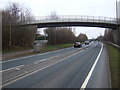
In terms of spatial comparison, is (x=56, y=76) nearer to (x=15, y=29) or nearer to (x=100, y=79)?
(x=100, y=79)

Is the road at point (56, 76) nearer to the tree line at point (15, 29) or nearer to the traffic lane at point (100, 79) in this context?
the traffic lane at point (100, 79)

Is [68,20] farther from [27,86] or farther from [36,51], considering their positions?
[27,86]

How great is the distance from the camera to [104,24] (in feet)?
177

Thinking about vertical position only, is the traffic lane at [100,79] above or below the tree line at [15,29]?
below

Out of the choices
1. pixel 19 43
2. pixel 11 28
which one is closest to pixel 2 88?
pixel 11 28

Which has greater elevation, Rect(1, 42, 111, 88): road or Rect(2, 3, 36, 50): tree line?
Rect(2, 3, 36, 50): tree line

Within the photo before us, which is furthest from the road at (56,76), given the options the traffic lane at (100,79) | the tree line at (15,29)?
the tree line at (15,29)

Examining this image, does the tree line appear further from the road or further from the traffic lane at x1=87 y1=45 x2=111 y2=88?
the traffic lane at x1=87 y1=45 x2=111 y2=88

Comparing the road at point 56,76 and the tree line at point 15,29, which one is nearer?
the road at point 56,76

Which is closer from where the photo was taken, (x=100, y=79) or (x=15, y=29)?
(x=100, y=79)

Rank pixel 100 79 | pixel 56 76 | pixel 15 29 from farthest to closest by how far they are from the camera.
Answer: pixel 15 29 → pixel 56 76 → pixel 100 79

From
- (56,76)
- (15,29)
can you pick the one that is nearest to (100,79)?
(56,76)

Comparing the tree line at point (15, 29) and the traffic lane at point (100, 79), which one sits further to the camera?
the tree line at point (15, 29)

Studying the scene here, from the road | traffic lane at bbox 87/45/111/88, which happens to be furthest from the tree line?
traffic lane at bbox 87/45/111/88
